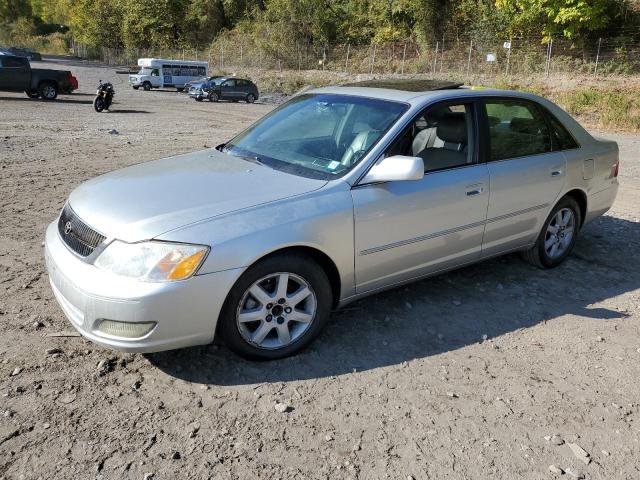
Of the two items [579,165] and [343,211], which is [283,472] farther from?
[579,165]

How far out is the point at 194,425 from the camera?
2.91m

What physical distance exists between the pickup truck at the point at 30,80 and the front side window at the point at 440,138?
75.2ft

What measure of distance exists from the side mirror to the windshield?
17 cm

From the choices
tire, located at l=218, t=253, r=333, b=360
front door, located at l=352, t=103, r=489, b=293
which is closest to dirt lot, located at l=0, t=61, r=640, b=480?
tire, located at l=218, t=253, r=333, b=360

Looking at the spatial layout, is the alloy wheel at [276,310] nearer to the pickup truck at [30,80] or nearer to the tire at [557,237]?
the tire at [557,237]

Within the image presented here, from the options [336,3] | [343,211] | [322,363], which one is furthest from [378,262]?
[336,3]

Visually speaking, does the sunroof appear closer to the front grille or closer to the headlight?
the headlight

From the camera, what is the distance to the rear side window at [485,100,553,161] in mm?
4512

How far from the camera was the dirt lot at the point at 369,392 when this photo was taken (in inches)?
107

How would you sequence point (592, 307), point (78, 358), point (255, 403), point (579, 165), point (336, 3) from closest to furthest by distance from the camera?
point (255, 403)
point (78, 358)
point (592, 307)
point (579, 165)
point (336, 3)

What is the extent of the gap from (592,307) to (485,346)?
1.25 m

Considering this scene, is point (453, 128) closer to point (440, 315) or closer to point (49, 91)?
point (440, 315)

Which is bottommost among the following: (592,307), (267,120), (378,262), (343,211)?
(592,307)

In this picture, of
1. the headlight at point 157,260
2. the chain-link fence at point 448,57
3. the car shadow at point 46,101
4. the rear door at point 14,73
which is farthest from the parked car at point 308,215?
the chain-link fence at point 448,57
